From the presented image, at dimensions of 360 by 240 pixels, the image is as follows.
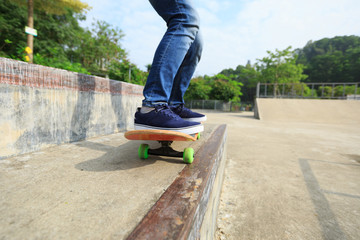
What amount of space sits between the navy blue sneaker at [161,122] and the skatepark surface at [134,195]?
0.62 ft

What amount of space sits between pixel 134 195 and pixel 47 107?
985mm

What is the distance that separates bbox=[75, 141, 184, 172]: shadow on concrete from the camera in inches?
33.8

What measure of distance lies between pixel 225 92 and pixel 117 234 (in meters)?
23.1

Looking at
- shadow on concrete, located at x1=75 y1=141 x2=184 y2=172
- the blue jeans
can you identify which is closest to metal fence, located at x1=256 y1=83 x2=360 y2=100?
the blue jeans

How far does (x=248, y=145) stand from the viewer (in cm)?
311

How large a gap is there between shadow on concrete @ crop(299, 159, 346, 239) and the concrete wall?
1.76 m

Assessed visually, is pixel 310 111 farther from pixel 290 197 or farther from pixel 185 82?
pixel 185 82

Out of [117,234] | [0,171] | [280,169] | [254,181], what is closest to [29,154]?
[0,171]

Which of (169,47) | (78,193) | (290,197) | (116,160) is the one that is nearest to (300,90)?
(290,197)

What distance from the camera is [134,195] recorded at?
1.98 feet

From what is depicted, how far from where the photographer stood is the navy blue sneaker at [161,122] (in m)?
1.03

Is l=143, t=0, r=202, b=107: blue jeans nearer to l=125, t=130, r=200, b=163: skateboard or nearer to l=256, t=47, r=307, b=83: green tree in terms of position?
l=125, t=130, r=200, b=163: skateboard

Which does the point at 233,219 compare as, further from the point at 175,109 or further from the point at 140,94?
the point at 140,94

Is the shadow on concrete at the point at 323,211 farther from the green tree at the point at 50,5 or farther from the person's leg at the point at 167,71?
the green tree at the point at 50,5
